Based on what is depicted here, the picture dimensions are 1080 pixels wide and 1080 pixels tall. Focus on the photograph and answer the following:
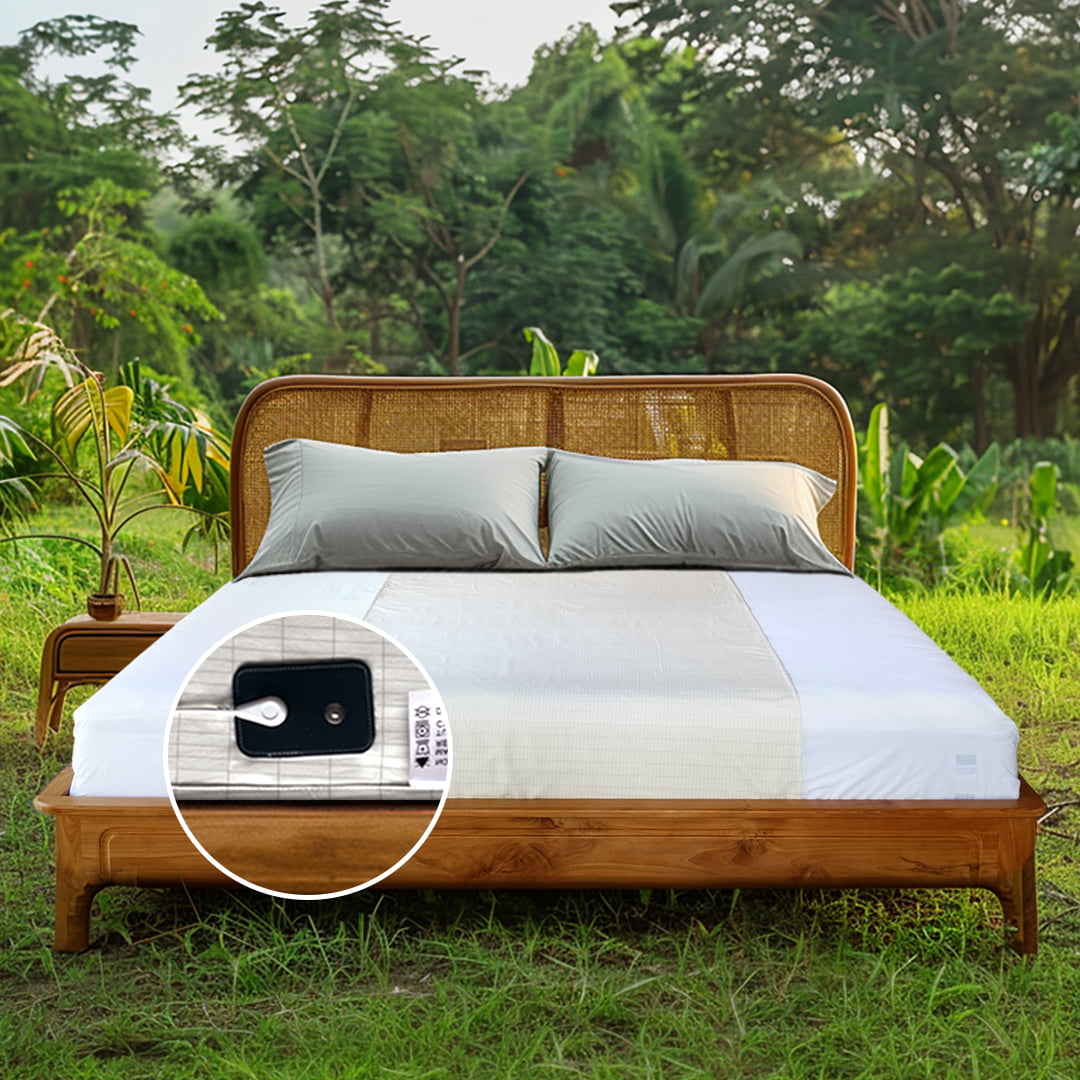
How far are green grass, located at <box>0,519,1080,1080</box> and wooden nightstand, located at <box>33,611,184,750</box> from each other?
2.38ft

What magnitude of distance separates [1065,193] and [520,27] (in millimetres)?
4908

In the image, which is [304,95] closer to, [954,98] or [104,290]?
[104,290]

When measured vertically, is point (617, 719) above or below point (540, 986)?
above

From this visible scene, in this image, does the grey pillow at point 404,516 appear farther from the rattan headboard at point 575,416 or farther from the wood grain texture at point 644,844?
the wood grain texture at point 644,844

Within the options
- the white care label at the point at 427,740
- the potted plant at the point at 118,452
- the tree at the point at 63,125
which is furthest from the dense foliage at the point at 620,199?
the white care label at the point at 427,740

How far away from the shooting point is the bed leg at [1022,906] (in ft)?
6.90

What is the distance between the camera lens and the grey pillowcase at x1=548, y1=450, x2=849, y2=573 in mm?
3203

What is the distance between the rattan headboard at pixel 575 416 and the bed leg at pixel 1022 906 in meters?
1.76

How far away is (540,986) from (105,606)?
185 cm

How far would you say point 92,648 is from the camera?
3369mm

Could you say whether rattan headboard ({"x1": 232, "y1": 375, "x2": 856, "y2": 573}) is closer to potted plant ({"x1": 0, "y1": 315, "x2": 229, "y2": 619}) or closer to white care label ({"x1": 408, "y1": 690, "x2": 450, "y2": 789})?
potted plant ({"x1": 0, "y1": 315, "x2": 229, "y2": 619})

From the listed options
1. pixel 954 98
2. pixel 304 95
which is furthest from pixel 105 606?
pixel 954 98

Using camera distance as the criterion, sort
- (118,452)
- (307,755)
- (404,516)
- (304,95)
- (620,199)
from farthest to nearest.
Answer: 1. (620,199)
2. (304,95)
3. (118,452)
4. (404,516)
5. (307,755)

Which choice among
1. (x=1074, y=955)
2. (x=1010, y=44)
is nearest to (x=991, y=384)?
(x=1010, y=44)
